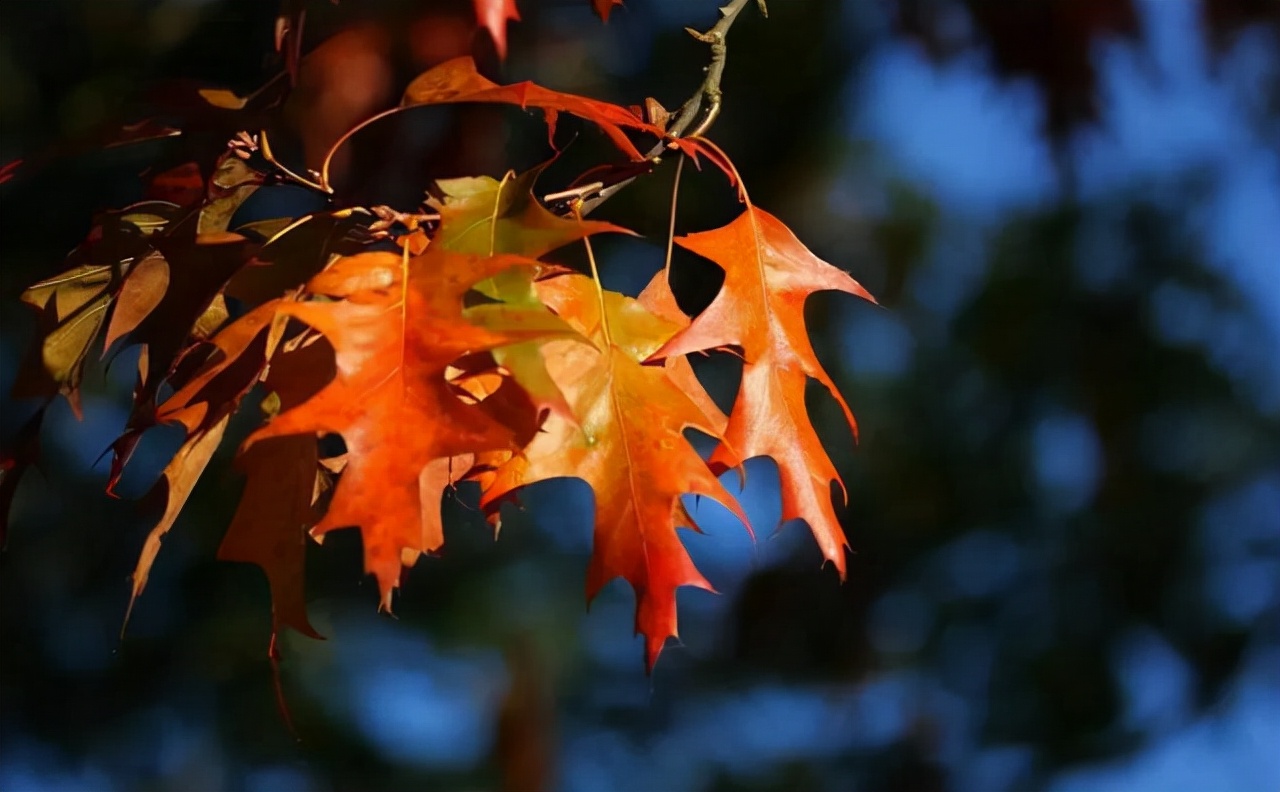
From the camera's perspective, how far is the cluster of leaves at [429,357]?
394 millimetres

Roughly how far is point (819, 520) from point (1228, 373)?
140 centimetres

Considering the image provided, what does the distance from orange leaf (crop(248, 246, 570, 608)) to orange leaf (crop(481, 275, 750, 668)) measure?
0.22 feet

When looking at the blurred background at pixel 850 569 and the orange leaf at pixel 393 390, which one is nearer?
the orange leaf at pixel 393 390

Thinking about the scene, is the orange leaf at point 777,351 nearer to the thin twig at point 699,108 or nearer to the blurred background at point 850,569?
the thin twig at point 699,108

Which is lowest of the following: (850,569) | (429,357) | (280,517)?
(850,569)

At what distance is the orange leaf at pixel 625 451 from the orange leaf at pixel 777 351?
47 mm

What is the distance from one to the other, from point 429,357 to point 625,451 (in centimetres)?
11

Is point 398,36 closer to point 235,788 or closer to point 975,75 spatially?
point 975,75

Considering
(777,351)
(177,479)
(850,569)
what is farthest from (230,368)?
(850,569)

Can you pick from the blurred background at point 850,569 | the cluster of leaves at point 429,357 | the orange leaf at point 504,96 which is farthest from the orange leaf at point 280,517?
the blurred background at point 850,569

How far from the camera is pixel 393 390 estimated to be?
402 millimetres

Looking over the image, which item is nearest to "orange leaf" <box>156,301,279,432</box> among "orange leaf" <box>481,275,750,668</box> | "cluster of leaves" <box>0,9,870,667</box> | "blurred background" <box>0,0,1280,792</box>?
"cluster of leaves" <box>0,9,870,667</box>

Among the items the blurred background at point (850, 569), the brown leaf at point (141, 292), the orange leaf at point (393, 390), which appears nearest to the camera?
the orange leaf at point (393, 390)

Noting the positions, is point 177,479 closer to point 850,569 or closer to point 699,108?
point 699,108
